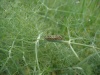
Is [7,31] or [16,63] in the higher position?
[7,31]

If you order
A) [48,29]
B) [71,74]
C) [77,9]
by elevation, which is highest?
[77,9]

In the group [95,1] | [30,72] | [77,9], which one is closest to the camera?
[30,72]

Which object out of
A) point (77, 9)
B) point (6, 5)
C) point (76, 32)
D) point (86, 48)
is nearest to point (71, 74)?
point (86, 48)

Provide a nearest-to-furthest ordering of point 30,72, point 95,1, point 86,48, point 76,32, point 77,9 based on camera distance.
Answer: point 30,72
point 86,48
point 76,32
point 77,9
point 95,1

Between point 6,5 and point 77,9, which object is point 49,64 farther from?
point 77,9

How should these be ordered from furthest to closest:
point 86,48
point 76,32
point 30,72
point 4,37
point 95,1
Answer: point 95,1, point 76,32, point 86,48, point 4,37, point 30,72

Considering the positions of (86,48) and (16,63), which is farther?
(86,48)

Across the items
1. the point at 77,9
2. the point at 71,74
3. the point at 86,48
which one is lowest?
the point at 71,74

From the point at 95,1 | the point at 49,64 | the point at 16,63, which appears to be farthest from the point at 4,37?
the point at 95,1

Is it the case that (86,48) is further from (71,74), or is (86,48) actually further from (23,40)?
(23,40)
